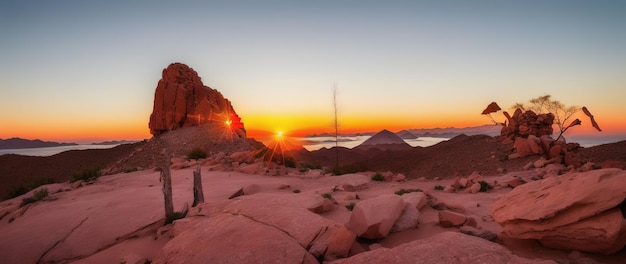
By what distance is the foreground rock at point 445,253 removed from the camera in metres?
4.27

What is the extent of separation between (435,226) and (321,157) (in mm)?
48096

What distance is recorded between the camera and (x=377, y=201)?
772cm

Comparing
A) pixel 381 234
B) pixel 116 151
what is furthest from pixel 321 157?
pixel 381 234

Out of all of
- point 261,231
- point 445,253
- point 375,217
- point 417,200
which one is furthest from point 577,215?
point 261,231

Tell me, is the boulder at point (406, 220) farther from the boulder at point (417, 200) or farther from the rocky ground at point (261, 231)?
the boulder at point (417, 200)

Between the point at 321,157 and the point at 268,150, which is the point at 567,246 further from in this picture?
the point at 321,157

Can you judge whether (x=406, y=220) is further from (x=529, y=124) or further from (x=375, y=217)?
(x=529, y=124)

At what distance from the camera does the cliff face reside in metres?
44.7

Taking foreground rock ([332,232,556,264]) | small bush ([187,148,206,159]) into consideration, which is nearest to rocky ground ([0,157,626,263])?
foreground rock ([332,232,556,264])

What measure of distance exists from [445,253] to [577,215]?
7.64 feet

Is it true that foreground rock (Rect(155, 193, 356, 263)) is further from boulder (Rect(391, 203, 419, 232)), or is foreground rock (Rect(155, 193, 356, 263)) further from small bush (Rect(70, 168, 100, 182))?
small bush (Rect(70, 168, 100, 182))

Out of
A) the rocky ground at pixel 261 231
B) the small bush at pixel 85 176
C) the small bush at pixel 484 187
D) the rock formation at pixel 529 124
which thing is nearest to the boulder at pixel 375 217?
the rocky ground at pixel 261 231

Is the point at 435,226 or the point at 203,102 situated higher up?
the point at 203,102

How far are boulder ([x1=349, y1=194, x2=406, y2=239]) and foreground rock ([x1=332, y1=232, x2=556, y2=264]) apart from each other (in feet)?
5.33
